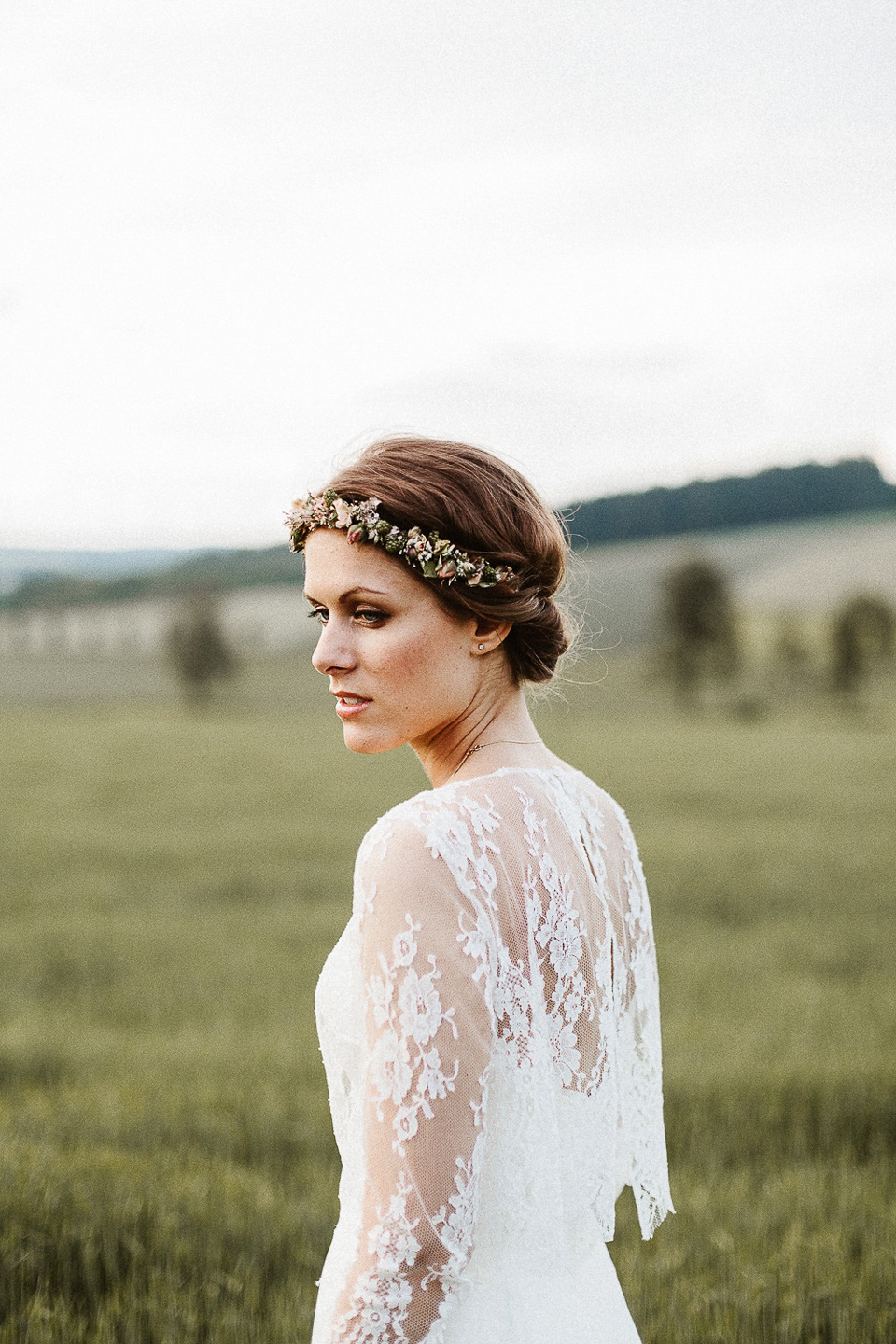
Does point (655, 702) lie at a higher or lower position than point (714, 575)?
lower

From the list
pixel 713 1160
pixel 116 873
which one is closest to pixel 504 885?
pixel 713 1160

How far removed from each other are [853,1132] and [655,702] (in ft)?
219

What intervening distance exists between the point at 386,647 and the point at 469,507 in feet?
0.93

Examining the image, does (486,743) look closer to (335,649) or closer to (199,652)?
(335,649)

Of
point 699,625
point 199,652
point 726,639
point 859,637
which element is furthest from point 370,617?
point 199,652

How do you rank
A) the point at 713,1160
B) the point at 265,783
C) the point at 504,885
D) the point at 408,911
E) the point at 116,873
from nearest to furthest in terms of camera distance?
the point at 408,911, the point at 504,885, the point at 713,1160, the point at 116,873, the point at 265,783

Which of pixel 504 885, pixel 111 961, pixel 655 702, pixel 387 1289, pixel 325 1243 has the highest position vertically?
pixel 504 885

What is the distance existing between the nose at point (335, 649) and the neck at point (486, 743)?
22 centimetres

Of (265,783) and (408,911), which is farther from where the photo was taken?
(265,783)

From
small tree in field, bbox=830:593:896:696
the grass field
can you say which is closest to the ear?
the grass field

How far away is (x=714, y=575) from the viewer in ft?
267

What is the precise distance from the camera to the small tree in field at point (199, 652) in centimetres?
9062

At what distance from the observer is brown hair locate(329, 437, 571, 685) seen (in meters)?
2.19

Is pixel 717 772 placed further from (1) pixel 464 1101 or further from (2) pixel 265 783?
(1) pixel 464 1101
